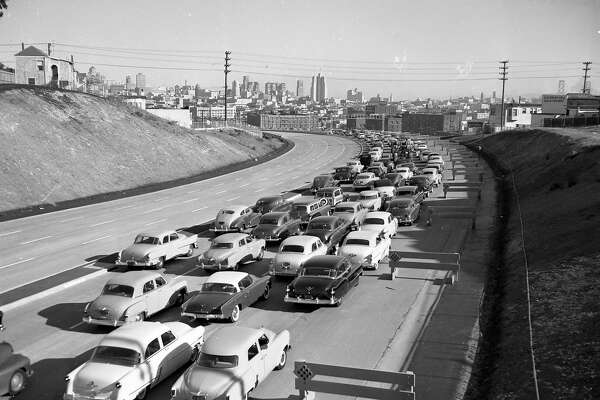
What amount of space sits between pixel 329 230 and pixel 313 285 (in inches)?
287

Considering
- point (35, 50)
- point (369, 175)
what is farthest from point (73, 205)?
point (35, 50)

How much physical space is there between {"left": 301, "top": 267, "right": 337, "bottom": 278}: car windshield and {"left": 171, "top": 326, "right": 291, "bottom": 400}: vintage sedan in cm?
533

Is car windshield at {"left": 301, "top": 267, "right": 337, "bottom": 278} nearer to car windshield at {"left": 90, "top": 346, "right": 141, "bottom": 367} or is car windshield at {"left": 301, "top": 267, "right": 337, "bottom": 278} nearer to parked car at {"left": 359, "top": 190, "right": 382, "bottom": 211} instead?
car windshield at {"left": 90, "top": 346, "right": 141, "bottom": 367}

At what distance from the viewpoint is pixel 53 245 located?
2769cm

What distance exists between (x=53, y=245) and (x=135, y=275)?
12.1 metres

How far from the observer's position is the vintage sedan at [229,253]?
22047mm

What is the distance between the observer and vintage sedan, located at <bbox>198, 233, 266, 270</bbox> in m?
22.0

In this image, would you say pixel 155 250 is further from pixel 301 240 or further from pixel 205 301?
pixel 205 301

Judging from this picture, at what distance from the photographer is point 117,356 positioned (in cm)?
1250

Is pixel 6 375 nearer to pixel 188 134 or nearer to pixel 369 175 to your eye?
pixel 369 175

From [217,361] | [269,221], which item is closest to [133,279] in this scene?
[217,361]

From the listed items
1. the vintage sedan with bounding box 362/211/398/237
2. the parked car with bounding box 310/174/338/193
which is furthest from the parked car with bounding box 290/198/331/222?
the parked car with bounding box 310/174/338/193

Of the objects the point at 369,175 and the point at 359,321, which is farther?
the point at 369,175

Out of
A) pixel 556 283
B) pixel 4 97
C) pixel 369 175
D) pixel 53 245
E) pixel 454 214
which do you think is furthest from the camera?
pixel 4 97
